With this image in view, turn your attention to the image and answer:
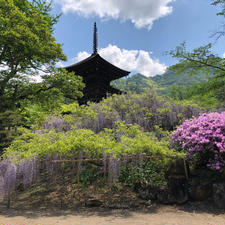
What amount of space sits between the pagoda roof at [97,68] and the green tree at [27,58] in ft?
8.36

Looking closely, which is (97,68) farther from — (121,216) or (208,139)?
(121,216)

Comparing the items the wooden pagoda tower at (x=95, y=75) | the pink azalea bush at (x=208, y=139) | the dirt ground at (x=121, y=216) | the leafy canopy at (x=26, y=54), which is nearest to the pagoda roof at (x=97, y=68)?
the wooden pagoda tower at (x=95, y=75)

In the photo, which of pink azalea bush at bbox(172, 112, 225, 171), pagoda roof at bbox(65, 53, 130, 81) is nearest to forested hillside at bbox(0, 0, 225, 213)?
pink azalea bush at bbox(172, 112, 225, 171)

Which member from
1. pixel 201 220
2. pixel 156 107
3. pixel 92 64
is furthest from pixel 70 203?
pixel 92 64

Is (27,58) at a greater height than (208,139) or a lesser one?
greater

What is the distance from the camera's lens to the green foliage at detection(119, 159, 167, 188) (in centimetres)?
527

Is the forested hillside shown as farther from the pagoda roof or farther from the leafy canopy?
the pagoda roof

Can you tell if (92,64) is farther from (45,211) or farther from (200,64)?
(45,211)

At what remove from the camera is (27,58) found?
37.2 feet

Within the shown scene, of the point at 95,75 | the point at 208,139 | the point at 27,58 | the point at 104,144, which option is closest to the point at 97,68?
the point at 95,75

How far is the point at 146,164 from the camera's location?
5918mm

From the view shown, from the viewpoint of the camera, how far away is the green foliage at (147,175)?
5.27m

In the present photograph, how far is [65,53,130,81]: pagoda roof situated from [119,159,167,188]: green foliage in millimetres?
10269

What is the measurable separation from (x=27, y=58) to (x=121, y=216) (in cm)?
1090
